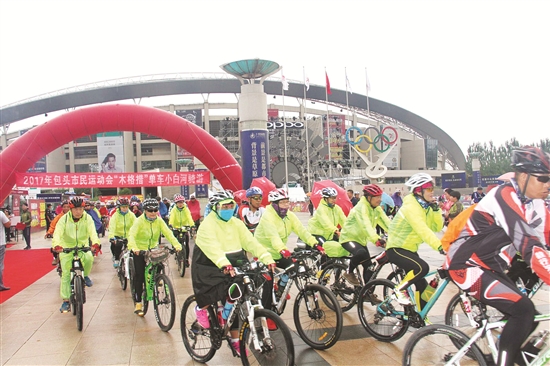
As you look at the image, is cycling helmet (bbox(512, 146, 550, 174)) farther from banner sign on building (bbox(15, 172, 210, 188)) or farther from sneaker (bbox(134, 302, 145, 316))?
banner sign on building (bbox(15, 172, 210, 188))

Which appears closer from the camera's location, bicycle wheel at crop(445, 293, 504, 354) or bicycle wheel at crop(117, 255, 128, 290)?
bicycle wheel at crop(445, 293, 504, 354)

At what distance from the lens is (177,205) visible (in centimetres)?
1211

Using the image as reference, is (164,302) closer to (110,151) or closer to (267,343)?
(267,343)

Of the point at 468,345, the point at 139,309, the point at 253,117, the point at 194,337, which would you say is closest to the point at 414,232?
the point at 468,345

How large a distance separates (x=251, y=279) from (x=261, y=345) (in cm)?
69

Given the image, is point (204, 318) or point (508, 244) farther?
point (204, 318)

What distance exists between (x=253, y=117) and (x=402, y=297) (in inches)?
844

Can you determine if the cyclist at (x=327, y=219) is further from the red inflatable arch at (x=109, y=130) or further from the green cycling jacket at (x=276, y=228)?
the red inflatable arch at (x=109, y=130)

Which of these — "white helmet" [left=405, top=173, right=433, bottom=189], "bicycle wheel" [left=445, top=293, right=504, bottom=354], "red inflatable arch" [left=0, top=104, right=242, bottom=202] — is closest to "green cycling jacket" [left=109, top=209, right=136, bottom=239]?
"white helmet" [left=405, top=173, right=433, bottom=189]

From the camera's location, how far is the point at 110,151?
62969mm

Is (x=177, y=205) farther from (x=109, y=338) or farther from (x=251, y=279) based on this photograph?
(x=251, y=279)

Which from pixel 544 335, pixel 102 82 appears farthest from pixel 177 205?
pixel 102 82

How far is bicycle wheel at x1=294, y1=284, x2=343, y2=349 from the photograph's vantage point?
16.1ft

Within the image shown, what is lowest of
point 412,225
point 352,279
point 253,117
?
point 352,279
